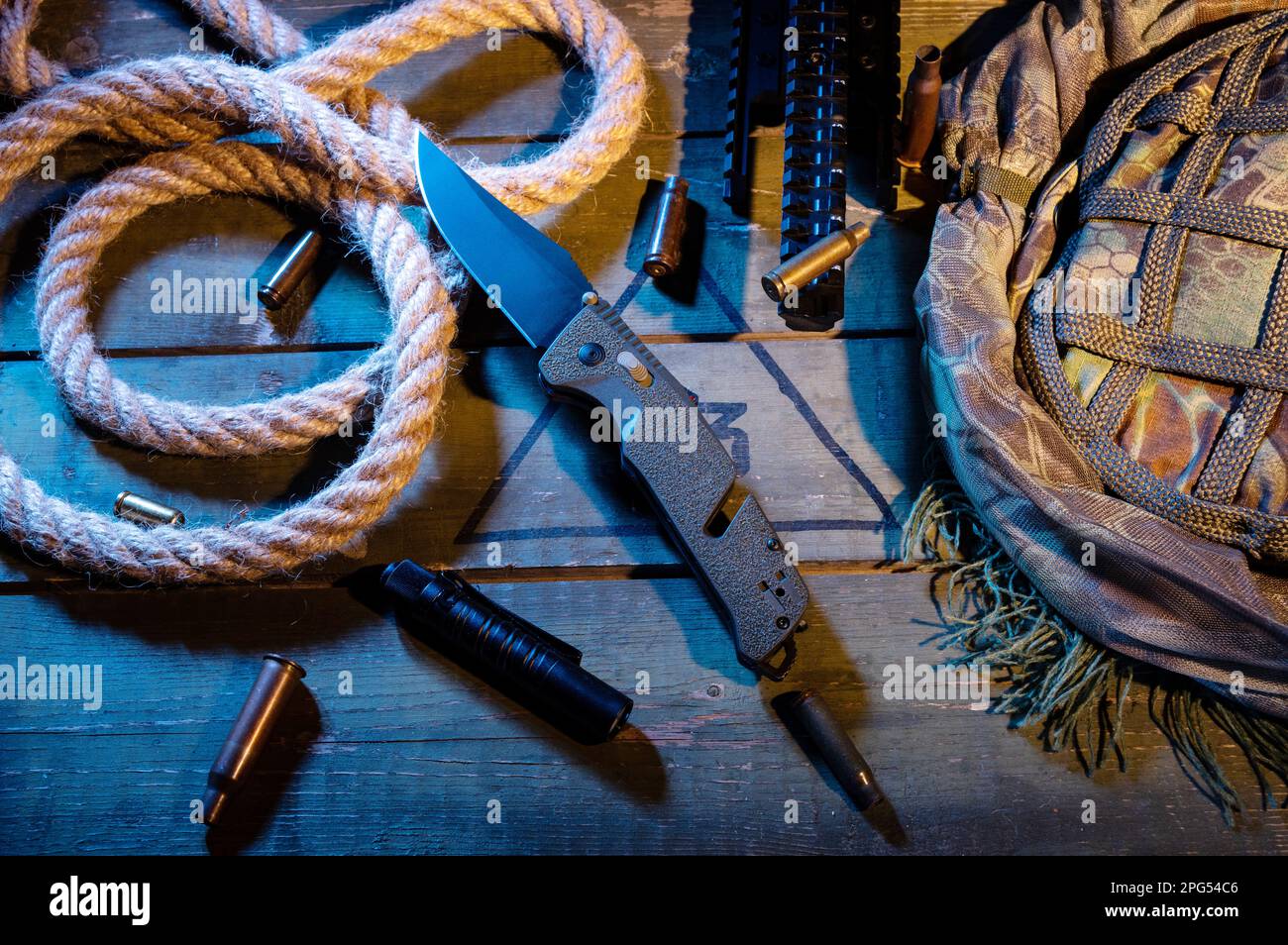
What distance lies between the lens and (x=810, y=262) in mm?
1177

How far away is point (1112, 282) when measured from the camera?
3.74ft

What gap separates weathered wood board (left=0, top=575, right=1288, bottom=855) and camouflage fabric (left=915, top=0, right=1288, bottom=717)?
0.16 m

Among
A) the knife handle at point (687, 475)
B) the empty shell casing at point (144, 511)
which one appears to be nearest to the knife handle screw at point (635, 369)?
the knife handle at point (687, 475)

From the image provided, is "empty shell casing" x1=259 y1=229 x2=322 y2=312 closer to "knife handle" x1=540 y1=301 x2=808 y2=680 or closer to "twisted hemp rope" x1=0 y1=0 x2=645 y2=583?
"twisted hemp rope" x1=0 y1=0 x2=645 y2=583

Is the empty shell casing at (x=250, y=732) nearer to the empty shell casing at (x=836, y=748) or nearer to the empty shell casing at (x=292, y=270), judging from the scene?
the empty shell casing at (x=292, y=270)

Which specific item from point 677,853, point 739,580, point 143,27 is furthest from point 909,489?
point 143,27

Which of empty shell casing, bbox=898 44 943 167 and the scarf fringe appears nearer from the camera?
the scarf fringe

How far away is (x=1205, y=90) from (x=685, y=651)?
885 mm

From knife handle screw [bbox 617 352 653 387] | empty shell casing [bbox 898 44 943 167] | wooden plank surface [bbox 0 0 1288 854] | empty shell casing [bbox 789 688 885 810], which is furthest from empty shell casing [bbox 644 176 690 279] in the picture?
empty shell casing [bbox 789 688 885 810]

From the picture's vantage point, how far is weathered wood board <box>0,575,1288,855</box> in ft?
3.54

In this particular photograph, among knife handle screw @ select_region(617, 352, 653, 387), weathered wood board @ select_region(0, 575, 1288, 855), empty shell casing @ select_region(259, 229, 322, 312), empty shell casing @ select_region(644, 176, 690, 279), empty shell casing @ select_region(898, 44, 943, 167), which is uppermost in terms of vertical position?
empty shell casing @ select_region(898, 44, 943, 167)

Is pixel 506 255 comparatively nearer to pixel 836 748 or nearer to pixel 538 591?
pixel 538 591

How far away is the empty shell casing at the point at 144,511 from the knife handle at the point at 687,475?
0.46 metres

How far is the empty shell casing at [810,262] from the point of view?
1165mm
